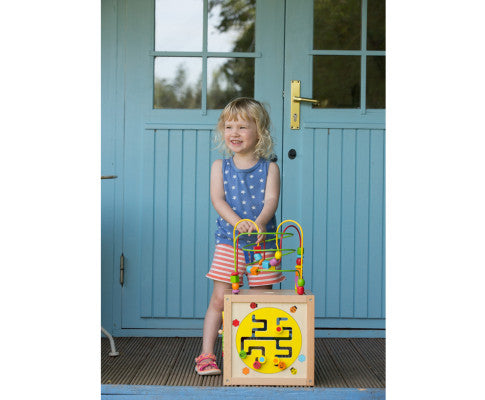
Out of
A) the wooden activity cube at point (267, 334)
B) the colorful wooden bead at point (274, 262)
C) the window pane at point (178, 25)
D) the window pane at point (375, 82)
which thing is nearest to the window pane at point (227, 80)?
the window pane at point (178, 25)

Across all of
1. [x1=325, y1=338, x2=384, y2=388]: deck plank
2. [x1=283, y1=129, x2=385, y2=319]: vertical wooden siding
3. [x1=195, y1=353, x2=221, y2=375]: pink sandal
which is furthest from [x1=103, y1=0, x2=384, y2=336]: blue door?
[x1=195, y1=353, x2=221, y2=375]: pink sandal

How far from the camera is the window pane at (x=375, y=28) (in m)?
3.51

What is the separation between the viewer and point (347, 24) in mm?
3523

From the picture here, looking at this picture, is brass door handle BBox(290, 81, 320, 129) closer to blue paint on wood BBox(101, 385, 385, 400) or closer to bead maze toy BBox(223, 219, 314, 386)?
bead maze toy BBox(223, 219, 314, 386)

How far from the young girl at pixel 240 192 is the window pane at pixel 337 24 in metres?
1.00

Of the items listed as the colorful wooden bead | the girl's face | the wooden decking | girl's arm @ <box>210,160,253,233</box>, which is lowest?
the wooden decking

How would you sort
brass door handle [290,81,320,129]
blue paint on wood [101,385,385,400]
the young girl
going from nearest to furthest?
blue paint on wood [101,385,385,400] < the young girl < brass door handle [290,81,320,129]

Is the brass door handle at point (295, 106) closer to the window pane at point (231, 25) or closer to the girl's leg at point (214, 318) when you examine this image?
the window pane at point (231, 25)

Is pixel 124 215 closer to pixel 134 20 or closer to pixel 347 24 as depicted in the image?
pixel 134 20

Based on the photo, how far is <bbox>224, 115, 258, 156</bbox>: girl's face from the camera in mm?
2723

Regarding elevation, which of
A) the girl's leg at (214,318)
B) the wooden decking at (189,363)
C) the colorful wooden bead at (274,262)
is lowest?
the wooden decking at (189,363)
